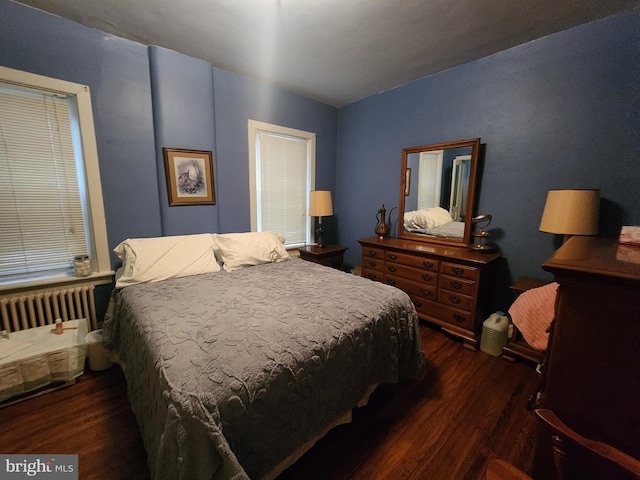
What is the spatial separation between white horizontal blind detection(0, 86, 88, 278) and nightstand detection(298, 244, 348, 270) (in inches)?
84.7

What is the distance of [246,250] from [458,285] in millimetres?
1971

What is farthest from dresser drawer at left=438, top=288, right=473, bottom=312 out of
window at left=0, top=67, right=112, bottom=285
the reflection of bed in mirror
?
window at left=0, top=67, right=112, bottom=285

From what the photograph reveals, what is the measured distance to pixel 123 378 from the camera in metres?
1.86

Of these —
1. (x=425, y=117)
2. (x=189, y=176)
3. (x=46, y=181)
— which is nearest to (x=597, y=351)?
(x=425, y=117)

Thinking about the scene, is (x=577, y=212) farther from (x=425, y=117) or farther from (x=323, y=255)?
(x=323, y=255)

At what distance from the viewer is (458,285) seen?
2248 mm

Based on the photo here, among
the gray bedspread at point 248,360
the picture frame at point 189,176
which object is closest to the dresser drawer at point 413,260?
the gray bedspread at point 248,360

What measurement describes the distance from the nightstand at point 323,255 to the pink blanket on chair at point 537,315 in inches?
77.5

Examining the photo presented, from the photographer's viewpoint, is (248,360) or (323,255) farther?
(323,255)

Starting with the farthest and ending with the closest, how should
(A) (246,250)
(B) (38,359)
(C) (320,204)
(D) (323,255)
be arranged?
(C) (320,204)
(D) (323,255)
(A) (246,250)
(B) (38,359)

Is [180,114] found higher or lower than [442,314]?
higher

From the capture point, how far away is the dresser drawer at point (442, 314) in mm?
2256

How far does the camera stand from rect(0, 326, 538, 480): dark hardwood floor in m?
1.26

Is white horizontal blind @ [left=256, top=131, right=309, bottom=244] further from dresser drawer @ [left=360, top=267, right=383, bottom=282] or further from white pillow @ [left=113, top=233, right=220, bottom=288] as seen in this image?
dresser drawer @ [left=360, top=267, right=383, bottom=282]
